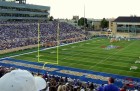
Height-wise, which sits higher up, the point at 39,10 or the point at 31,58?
the point at 39,10

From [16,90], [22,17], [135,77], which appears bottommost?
[135,77]

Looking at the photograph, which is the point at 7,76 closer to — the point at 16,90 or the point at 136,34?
the point at 16,90

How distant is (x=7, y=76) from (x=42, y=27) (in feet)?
150

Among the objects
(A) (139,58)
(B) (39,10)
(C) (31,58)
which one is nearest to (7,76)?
(C) (31,58)

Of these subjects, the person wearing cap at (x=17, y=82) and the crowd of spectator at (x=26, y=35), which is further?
the crowd of spectator at (x=26, y=35)

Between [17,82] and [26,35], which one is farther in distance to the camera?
[26,35]

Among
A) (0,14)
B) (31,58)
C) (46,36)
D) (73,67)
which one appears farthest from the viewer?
(0,14)

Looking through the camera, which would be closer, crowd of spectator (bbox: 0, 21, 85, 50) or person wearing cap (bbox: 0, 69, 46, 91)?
person wearing cap (bbox: 0, 69, 46, 91)

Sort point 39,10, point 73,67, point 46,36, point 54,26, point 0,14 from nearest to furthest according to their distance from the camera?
point 73,67 → point 46,36 → point 0,14 → point 54,26 → point 39,10

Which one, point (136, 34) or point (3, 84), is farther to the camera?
point (136, 34)

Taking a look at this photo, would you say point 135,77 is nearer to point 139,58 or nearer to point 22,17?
point 139,58

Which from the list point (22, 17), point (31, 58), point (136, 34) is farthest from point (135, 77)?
point (136, 34)

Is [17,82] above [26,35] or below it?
above

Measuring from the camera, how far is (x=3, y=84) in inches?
51.8
